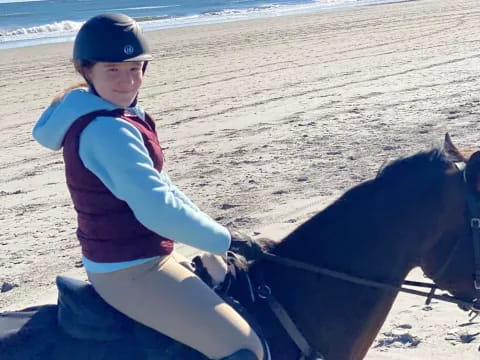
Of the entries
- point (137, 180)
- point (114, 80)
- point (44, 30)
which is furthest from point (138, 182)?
point (44, 30)

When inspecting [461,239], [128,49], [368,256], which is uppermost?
[128,49]

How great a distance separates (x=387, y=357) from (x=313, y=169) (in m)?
4.78

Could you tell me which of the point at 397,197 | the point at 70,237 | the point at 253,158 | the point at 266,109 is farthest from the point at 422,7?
the point at 397,197

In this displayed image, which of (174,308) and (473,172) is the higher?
(473,172)

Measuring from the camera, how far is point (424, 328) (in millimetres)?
6191

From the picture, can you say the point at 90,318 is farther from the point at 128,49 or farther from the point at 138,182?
the point at 128,49

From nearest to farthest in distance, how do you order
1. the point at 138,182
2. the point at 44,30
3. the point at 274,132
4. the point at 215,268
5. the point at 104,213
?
1. the point at 138,182
2. the point at 104,213
3. the point at 215,268
4. the point at 274,132
5. the point at 44,30

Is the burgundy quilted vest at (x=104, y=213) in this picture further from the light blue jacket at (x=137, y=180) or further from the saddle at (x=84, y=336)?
the saddle at (x=84, y=336)

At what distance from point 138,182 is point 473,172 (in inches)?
59.2

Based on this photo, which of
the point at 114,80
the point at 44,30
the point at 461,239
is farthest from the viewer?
the point at 44,30

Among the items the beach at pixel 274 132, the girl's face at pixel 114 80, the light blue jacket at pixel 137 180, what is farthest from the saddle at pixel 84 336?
the beach at pixel 274 132

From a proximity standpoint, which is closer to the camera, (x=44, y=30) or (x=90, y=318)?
(x=90, y=318)

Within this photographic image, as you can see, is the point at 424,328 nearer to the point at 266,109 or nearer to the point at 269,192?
the point at 269,192

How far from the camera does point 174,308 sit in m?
3.47
